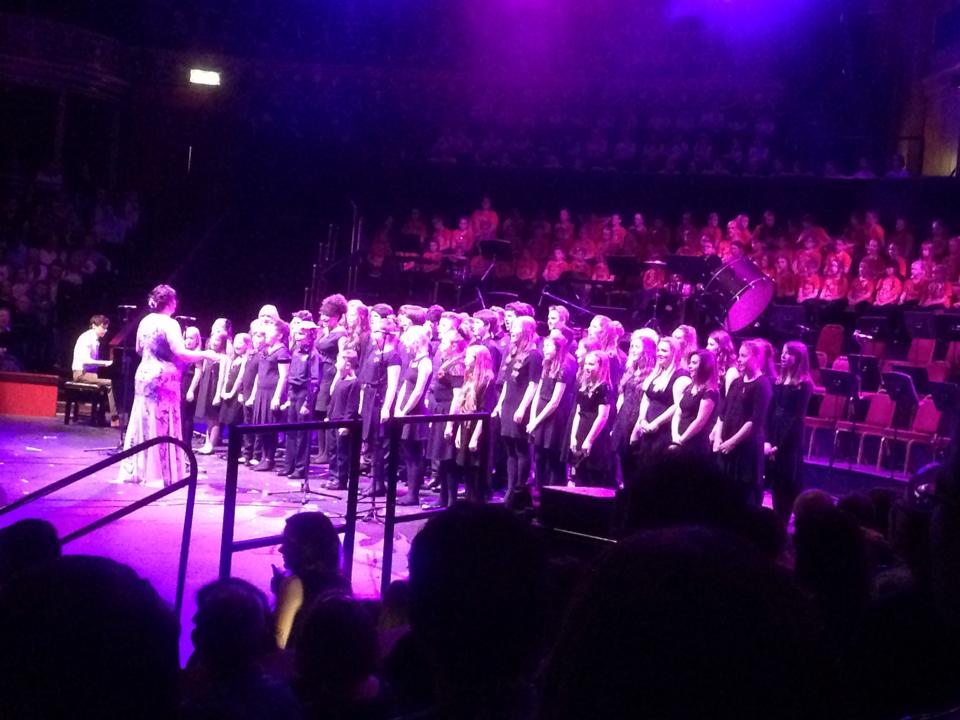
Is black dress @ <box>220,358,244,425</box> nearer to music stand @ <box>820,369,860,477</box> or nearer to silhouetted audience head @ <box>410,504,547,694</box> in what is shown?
music stand @ <box>820,369,860,477</box>

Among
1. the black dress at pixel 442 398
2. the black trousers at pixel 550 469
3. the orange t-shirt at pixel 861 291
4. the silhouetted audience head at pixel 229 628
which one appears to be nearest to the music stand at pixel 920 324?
the orange t-shirt at pixel 861 291

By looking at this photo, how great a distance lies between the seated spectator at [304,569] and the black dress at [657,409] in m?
4.90

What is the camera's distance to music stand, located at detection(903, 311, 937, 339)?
1272cm

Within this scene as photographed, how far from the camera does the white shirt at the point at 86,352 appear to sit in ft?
50.8

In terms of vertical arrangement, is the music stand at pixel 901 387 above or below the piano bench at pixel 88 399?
above

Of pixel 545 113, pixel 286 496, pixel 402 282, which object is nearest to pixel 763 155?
pixel 545 113

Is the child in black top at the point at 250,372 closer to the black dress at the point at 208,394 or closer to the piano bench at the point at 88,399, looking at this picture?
the black dress at the point at 208,394

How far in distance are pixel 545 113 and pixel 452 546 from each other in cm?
1981

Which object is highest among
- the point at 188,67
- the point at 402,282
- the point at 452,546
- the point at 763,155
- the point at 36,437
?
the point at 188,67

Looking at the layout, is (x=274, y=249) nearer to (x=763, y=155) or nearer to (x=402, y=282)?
(x=402, y=282)

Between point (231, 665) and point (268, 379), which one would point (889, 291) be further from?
point (231, 665)

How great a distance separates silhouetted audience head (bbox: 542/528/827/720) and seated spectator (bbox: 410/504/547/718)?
2.09 feet

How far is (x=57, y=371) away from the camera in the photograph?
17.2 m

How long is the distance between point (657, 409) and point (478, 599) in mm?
7730
